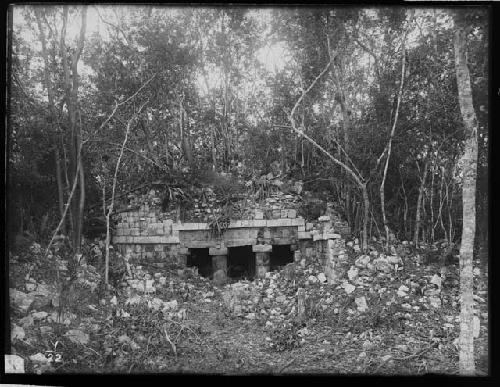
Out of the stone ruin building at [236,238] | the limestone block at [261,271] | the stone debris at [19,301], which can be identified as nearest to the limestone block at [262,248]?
the stone ruin building at [236,238]

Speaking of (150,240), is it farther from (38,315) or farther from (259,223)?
(38,315)

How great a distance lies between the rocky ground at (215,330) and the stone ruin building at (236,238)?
31 centimetres

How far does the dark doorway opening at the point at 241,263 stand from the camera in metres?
4.22

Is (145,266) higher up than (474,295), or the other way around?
(145,266)

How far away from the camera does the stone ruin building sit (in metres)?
4.20

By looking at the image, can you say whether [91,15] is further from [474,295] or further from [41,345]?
[474,295]

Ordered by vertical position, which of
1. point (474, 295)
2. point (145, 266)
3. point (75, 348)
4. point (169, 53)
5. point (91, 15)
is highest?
point (91, 15)

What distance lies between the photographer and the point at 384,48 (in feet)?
13.5

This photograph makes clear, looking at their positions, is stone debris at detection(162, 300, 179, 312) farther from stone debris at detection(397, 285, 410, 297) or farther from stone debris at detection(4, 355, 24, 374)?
stone debris at detection(397, 285, 410, 297)

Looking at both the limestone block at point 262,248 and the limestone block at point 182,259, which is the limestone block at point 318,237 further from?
the limestone block at point 182,259

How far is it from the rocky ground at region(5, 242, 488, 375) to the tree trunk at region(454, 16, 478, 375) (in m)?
0.07

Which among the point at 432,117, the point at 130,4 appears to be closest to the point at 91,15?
the point at 130,4

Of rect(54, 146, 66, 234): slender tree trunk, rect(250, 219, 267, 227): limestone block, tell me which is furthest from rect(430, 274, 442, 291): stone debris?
rect(54, 146, 66, 234): slender tree trunk

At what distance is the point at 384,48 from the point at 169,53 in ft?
6.32
